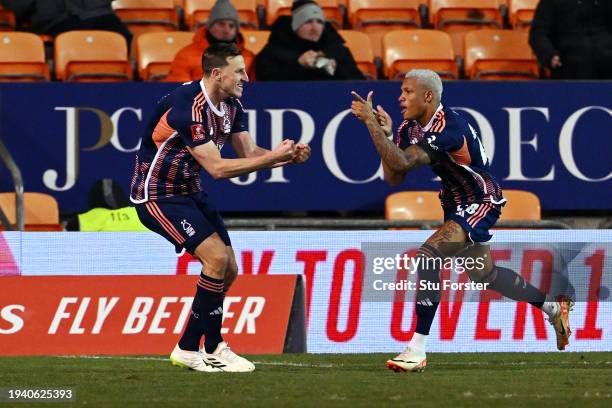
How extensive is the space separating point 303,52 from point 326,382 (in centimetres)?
612

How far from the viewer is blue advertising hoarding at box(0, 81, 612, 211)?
13727mm

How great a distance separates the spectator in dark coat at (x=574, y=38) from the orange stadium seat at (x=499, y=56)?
1.43ft

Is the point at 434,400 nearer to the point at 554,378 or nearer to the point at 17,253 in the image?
the point at 554,378

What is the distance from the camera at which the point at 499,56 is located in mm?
15047

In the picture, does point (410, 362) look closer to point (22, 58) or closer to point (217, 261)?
point (217, 261)

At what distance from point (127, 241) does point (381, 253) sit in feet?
6.97

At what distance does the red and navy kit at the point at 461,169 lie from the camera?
9516 mm

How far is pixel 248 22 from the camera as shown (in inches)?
622

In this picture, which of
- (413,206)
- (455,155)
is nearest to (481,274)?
(455,155)

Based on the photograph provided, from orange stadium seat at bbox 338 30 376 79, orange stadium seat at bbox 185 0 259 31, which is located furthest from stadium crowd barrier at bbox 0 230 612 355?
orange stadium seat at bbox 185 0 259 31

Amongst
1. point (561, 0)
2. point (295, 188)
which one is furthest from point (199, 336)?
point (561, 0)

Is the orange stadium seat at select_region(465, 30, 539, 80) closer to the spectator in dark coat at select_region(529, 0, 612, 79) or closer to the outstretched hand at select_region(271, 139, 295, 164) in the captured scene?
the spectator in dark coat at select_region(529, 0, 612, 79)

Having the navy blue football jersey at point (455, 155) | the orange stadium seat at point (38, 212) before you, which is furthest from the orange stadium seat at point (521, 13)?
the navy blue football jersey at point (455, 155)

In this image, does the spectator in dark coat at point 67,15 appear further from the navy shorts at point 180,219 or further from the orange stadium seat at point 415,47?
the navy shorts at point 180,219
